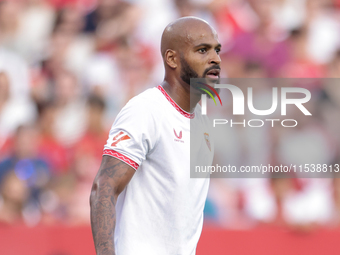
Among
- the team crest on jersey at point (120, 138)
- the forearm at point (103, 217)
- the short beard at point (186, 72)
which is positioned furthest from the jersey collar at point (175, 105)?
the forearm at point (103, 217)

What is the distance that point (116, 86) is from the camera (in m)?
5.80

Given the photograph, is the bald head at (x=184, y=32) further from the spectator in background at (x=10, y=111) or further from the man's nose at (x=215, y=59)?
the spectator in background at (x=10, y=111)

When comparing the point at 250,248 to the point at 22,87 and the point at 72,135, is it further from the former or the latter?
the point at 22,87

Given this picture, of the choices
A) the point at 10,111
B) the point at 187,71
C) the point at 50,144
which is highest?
the point at 10,111

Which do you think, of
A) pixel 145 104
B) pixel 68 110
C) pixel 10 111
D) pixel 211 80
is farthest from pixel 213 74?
pixel 10 111

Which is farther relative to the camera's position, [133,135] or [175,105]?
[175,105]

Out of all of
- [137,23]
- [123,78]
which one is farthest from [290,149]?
[137,23]

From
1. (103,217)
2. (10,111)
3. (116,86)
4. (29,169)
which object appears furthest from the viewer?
(116,86)

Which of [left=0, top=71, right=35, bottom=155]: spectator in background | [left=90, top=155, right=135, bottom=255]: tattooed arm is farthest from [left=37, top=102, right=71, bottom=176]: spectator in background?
[left=90, top=155, right=135, bottom=255]: tattooed arm

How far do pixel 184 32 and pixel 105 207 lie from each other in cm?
101

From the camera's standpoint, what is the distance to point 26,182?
497cm

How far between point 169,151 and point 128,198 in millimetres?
292

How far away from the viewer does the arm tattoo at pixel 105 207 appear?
1.91 m

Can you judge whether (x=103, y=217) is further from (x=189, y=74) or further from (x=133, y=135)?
(x=189, y=74)
